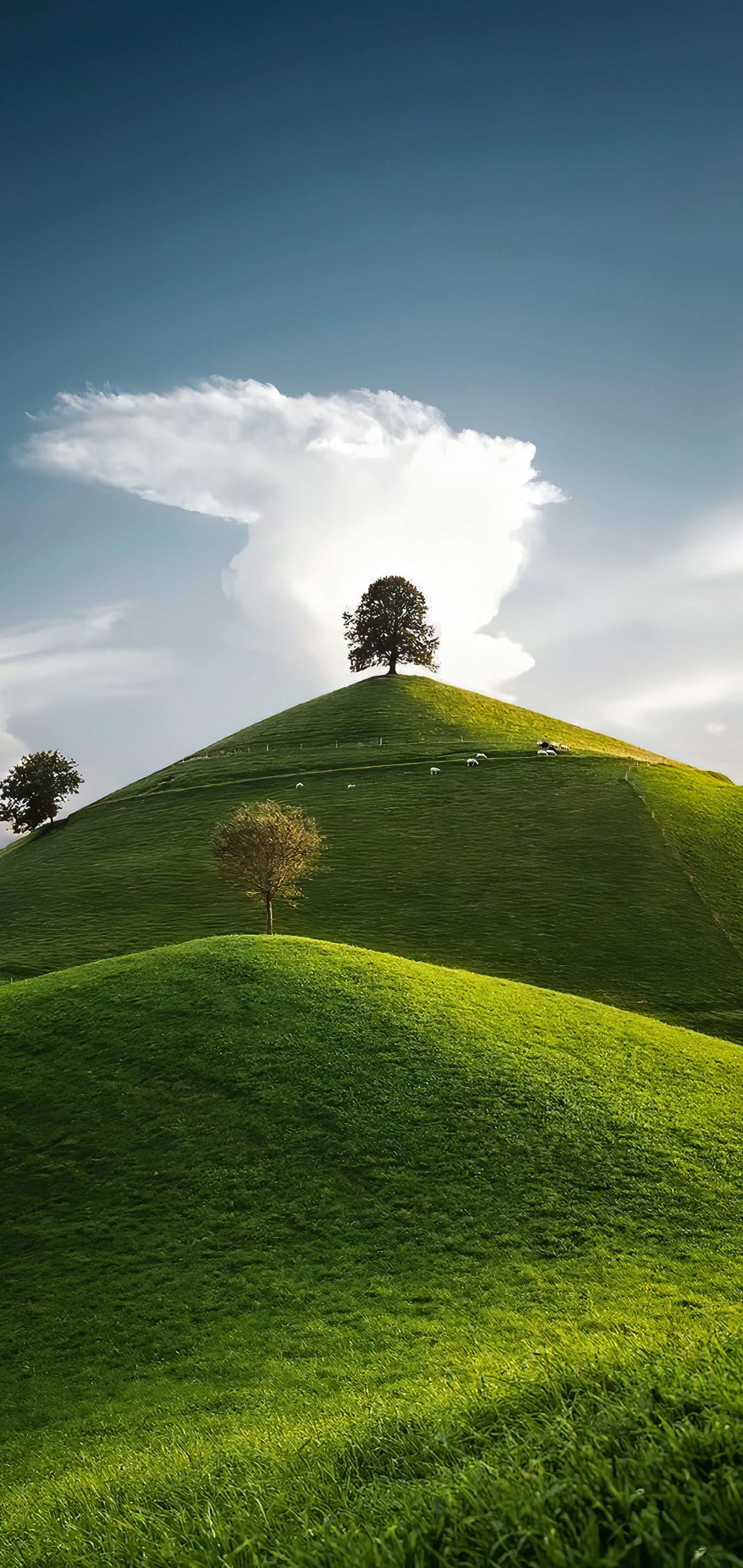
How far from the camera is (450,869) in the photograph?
205ft

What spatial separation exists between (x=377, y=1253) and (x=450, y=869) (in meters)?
44.6

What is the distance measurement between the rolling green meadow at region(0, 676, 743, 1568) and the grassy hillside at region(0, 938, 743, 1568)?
54mm

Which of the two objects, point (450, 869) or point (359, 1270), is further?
point (450, 869)

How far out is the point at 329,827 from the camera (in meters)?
71.1

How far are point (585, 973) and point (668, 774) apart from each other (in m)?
39.0

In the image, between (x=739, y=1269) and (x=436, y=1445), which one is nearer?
(x=436, y=1445)

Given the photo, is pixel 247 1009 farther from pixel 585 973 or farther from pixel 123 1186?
pixel 585 973

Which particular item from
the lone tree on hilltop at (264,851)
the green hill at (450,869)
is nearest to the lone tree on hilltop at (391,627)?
the green hill at (450,869)

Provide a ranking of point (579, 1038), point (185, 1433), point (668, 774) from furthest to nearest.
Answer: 1. point (668, 774)
2. point (579, 1038)
3. point (185, 1433)

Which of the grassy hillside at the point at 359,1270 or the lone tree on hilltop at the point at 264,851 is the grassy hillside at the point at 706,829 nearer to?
the grassy hillside at the point at 359,1270

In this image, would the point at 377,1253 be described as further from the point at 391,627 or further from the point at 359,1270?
the point at 391,627

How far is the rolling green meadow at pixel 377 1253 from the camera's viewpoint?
4.44m

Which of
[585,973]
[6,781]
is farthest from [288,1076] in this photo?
[6,781]

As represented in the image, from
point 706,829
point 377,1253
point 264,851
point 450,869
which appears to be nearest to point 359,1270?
point 377,1253
